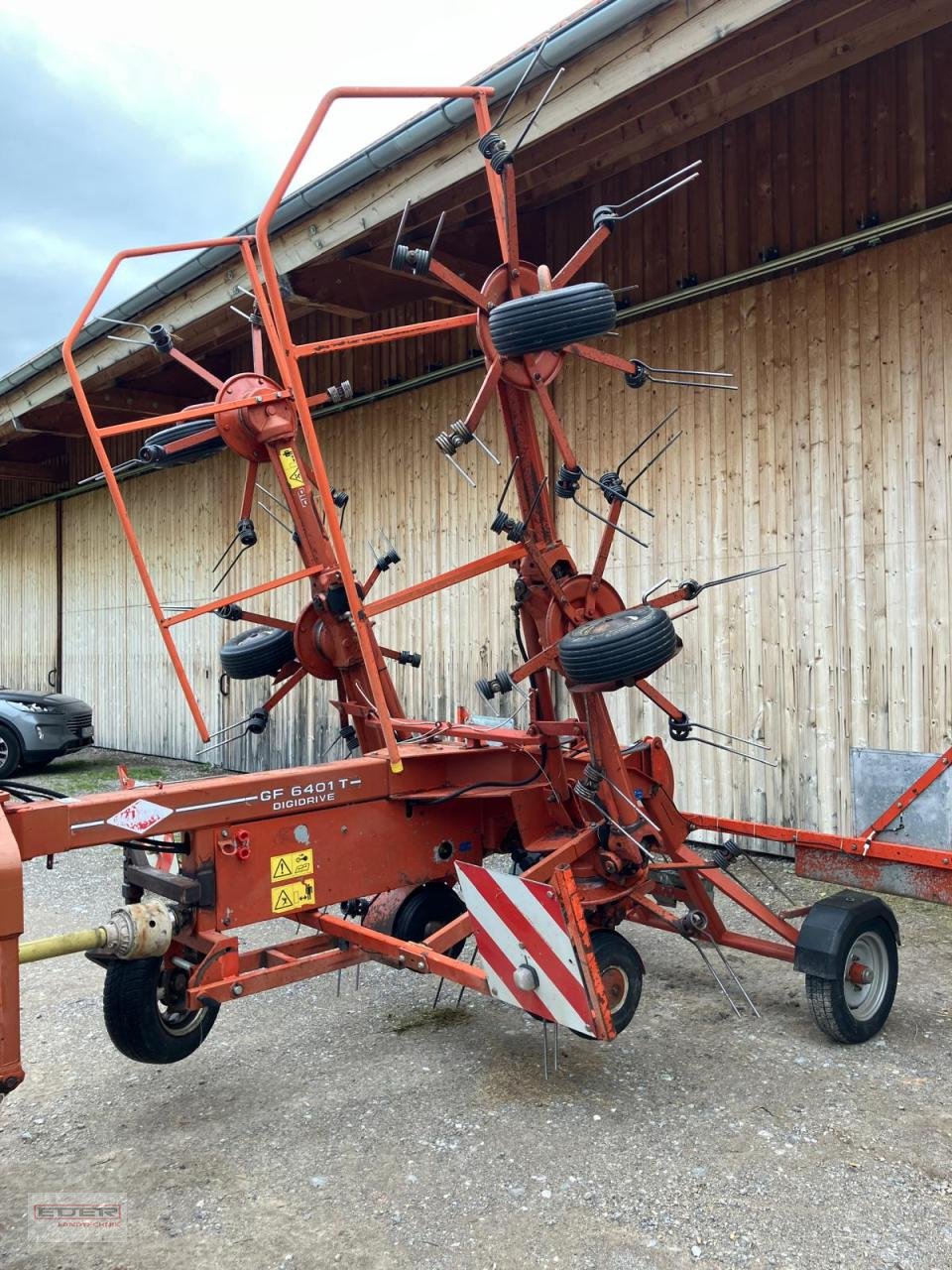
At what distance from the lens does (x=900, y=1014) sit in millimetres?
4426

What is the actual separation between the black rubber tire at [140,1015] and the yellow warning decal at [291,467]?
224 cm

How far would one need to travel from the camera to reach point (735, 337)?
7184mm

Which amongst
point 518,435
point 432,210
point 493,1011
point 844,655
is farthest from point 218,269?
point 493,1011

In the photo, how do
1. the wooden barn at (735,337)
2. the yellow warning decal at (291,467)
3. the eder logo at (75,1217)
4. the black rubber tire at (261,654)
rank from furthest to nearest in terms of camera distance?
the wooden barn at (735,337) → the black rubber tire at (261,654) → the yellow warning decal at (291,467) → the eder logo at (75,1217)

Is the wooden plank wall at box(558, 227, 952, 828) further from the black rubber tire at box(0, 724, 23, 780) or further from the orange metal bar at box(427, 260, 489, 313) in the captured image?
the black rubber tire at box(0, 724, 23, 780)

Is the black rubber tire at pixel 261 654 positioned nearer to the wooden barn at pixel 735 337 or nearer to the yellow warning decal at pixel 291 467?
the yellow warning decal at pixel 291 467

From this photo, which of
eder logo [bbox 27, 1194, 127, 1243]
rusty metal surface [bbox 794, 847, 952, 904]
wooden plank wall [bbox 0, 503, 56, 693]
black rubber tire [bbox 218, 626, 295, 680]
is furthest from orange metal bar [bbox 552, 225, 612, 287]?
wooden plank wall [bbox 0, 503, 56, 693]

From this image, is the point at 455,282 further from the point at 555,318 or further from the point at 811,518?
the point at 811,518

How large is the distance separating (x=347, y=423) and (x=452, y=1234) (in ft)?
28.0

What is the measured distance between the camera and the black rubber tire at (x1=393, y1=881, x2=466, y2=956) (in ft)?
14.4

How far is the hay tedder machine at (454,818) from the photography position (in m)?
3.51

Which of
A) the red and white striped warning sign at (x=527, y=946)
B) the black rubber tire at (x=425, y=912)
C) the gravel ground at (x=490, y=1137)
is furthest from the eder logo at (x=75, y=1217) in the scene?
the black rubber tire at (x=425, y=912)

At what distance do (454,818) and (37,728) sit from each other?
918 centimetres

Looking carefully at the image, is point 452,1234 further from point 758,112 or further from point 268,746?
point 268,746
